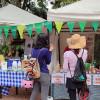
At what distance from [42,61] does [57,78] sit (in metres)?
1.71

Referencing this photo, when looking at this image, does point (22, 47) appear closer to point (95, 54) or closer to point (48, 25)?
point (95, 54)

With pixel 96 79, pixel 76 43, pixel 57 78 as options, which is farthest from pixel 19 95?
pixel 76 43

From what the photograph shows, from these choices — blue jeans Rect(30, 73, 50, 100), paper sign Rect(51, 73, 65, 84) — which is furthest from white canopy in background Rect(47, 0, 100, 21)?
blue jeans Rect(30, 73, 50, 100)

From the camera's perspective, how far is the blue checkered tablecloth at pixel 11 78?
10.8 metres

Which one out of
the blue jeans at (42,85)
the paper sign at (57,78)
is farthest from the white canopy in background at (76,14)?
the blue jeans at (42,85)

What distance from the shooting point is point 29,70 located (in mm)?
8781

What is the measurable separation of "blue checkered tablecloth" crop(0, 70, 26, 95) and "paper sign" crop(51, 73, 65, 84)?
888 mm

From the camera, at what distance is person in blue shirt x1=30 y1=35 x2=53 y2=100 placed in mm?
8516

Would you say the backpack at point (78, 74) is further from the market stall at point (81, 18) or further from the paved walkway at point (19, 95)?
the paved walkway at point (19, 95)

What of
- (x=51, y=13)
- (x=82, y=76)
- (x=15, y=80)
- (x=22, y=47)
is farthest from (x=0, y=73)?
(x=22, y=47)

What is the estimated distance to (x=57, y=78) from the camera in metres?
10.2

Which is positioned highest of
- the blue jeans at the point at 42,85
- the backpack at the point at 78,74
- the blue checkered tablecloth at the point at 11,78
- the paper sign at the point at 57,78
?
the backpack at the point at 78,74

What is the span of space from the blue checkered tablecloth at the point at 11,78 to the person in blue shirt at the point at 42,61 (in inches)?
70.7

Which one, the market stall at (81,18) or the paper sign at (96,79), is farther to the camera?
the paper sign at (96,79)
